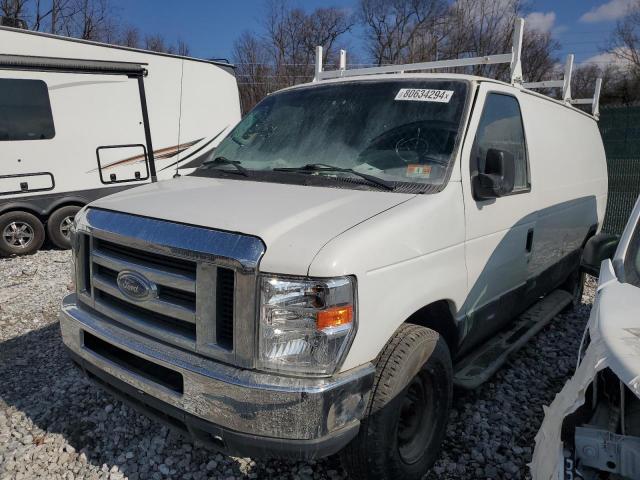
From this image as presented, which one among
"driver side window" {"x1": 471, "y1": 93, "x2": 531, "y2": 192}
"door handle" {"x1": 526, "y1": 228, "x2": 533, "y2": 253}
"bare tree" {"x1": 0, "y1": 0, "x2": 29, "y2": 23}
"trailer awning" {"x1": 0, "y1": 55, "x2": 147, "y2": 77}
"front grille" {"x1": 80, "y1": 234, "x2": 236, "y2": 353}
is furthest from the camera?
"bare tree" {"x1": 0, "y1": 0, "x2": 29, "y2": 23}

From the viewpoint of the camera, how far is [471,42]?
19094mm

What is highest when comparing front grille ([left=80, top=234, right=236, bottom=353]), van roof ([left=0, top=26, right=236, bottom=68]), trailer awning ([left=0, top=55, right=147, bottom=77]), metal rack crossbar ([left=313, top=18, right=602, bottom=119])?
van roof ([left=0, top=26, right=236, bottom=68])

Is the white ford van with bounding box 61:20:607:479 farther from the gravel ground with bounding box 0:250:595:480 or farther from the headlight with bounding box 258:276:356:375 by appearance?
the gravel ground with bounding box 0:250:595:480

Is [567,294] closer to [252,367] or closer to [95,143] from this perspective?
[252,367]

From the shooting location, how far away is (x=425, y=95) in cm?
315

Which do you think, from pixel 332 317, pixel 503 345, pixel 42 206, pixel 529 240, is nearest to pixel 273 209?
pixel 332 317

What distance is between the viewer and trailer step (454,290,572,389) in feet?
10.7

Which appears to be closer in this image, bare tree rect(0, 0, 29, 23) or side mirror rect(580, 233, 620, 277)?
side mirror rect(580, 233, 620, 277)

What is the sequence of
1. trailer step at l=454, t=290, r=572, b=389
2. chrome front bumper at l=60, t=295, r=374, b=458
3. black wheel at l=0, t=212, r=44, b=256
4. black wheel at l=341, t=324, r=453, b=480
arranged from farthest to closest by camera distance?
black wheel at l=0, t=212, r=44, b=256
trailer step at l=454, t=290, r=572, b=389
black wheel at l=341, t=324, r=453, b=480
chrome front bumper at l=60, t=295, r=374, b=458

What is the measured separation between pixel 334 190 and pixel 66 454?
2328 mm

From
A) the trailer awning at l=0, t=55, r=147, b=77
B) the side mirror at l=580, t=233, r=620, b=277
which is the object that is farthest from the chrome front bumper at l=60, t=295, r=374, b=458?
the trailer awning at l=0, t=55, r=147, b=77

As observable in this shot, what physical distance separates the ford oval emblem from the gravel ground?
3.73 ft

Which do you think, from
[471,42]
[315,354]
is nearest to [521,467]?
[315,354]

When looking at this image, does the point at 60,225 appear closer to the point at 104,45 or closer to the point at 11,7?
the point at 104,45
